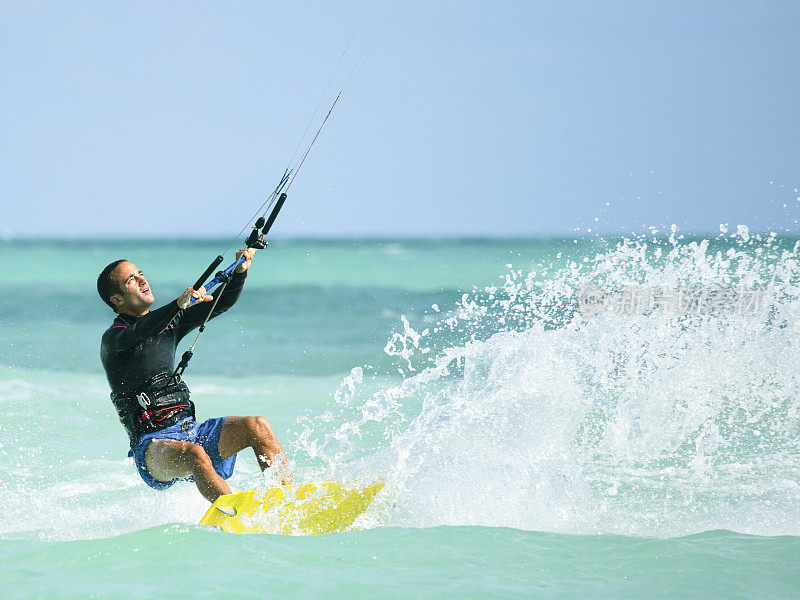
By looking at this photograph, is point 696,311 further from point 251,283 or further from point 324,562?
point 251,283

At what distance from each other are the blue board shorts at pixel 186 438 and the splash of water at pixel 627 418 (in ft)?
2.24

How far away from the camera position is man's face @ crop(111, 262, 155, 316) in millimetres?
4703

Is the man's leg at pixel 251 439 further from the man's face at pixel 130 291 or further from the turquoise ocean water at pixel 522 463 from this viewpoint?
the man's face at pixel 130 291

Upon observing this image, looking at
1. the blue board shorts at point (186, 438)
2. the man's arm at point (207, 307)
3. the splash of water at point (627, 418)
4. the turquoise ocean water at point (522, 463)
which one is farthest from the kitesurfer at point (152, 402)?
the splash of water at point (627, 418)

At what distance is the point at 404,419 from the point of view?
7656 millimetres

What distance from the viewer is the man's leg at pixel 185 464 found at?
447cm

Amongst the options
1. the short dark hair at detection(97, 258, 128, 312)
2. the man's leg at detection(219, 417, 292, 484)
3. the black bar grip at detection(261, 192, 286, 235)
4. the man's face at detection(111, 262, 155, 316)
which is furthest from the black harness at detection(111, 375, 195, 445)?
the black bar grip at detection(261, 192, 286, 235)

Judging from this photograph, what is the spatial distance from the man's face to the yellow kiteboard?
1.07m

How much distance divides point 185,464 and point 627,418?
10.1 ft

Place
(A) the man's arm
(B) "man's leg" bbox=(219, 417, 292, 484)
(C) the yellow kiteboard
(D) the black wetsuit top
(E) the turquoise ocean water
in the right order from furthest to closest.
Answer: (A) the man's arm, (B) "man's leg" bbox=(219, 417, 292, 484), (D) the black wetsuit top, (C) the yellow kiteboard, (E) the turquoise ocean water

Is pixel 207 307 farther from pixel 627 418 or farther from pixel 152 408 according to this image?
pixel 627 418

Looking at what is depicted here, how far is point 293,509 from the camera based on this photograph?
4520mm

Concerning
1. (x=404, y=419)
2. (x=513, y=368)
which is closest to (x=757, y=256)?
(x=513, y=368)

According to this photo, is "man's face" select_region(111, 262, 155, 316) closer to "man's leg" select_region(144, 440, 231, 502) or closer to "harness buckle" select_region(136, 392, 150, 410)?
"harness buckle" select_region(136, 392, 150, 410)
